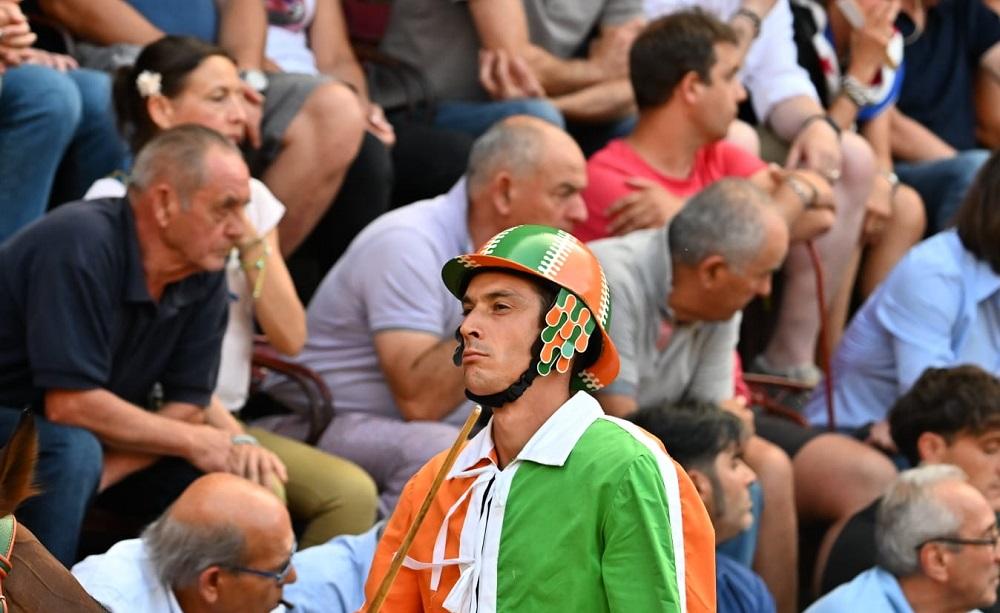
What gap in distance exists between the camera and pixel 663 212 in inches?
258

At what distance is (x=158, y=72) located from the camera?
18.7 feet

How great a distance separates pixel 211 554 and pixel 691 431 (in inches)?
60.3

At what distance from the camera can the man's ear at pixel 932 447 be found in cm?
617

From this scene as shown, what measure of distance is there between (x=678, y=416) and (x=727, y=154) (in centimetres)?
181

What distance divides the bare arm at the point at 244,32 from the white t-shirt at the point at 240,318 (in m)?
0.91

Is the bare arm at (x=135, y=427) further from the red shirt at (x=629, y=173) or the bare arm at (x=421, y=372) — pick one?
the red shirt at (x=629, y=173)

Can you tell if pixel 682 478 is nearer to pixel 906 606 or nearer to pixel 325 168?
pixel 906 606

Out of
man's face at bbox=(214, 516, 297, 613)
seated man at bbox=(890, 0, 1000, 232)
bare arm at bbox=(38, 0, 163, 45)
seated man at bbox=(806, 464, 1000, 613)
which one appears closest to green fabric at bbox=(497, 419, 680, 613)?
man's face at bbox=(214, 516, 297, 613)

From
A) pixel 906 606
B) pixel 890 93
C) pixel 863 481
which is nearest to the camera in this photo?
pixel 906 606

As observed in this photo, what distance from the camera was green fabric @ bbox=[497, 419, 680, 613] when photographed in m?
3.39

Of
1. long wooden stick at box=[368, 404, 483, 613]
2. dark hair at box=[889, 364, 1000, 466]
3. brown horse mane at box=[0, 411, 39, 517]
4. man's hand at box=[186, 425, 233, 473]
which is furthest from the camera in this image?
dark hair at box=[889, 364, 1000, 466]

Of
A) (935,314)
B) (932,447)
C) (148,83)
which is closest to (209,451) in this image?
(148,83)

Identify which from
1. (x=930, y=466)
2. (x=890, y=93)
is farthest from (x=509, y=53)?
(x=930, y=466)

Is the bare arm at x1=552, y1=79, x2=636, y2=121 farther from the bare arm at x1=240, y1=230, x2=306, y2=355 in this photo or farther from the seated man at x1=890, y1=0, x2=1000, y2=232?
the bare arm at x1=240, y1=230, x2=306, y2=355
